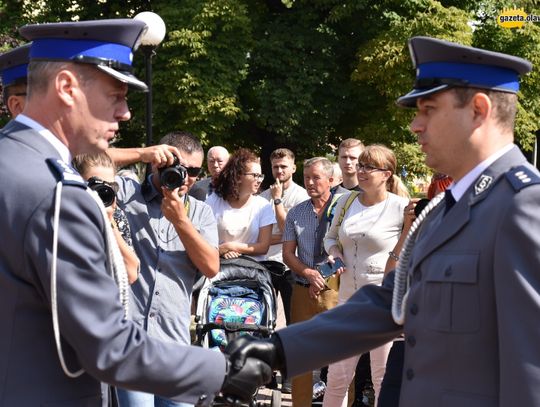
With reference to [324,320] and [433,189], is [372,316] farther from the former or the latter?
[433,189]

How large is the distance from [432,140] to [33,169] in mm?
1308

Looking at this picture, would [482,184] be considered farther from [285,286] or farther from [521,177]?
[285,286]

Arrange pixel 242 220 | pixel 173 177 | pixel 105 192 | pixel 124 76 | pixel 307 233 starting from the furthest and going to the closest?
pixel 242 220 < pixel 307 233 < pixel 173 177 < pixel 105 192 < pixel 124 76

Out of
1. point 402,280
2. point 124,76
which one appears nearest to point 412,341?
point 402,280

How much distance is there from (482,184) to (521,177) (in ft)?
0.51

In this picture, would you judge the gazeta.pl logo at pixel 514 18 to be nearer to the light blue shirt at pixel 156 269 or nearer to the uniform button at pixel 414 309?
the light blue shirt at pixel 156 269

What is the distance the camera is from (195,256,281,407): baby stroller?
6750 millimetres

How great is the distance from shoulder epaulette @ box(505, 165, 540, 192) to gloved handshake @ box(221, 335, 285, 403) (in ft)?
3.62

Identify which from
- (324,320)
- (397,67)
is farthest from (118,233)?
(397,67)

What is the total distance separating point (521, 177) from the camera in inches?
109

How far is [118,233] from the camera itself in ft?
14.9

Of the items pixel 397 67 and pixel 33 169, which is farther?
pixel 397 67

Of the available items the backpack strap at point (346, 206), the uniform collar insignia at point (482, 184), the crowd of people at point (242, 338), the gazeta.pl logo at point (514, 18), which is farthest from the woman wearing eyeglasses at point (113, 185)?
the gazeta.pl logo at point (514, 18)

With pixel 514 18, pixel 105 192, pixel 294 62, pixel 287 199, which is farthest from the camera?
pixel 514 18
